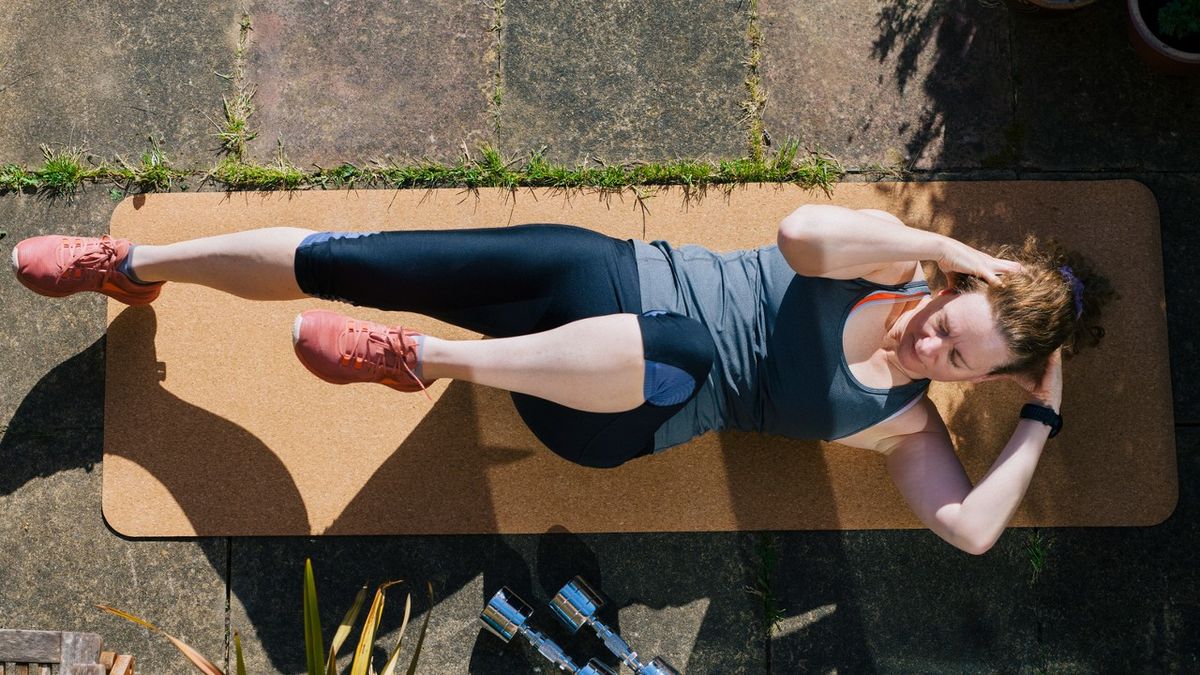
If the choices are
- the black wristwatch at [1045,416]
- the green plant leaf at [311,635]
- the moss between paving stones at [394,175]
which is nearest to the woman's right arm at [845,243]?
the black wristwatch at [1045,416]

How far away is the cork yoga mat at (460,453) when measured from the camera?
3.19 meters

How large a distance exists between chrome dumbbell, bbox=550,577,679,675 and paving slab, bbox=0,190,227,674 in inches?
47.8

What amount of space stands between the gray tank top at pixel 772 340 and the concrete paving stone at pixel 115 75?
1.85m

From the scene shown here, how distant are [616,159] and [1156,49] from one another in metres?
1.96

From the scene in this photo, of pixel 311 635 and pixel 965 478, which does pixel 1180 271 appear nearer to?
pixel 965 478

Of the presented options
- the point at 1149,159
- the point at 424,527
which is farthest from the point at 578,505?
the point at 1149,159

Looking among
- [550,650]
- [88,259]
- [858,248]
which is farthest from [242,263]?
[858,248]

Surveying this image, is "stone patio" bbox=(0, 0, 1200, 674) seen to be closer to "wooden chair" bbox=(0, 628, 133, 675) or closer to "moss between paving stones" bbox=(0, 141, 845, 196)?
"moss between paving stones" bbox=(0, 141, 845, 196)

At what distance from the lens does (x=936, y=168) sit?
11.0 ft

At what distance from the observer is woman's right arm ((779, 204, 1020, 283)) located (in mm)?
2561

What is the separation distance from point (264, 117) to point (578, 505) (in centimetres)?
186

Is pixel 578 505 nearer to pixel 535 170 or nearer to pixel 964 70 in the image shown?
pixel 535 170

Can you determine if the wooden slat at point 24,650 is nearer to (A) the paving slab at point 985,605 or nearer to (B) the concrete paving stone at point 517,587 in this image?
(B) the concrete paving stone at point 517,587

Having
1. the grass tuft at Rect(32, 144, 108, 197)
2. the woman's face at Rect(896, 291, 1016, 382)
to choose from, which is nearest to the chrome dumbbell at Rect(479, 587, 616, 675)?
the woman's face at Rect(896, 291, 1016, 382)
